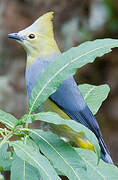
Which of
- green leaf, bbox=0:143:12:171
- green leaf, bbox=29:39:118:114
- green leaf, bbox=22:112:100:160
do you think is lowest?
green leaf, bbox=0:143:12:171

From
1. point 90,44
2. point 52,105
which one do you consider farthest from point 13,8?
point 90,44

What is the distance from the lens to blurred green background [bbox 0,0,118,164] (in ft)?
Answer: 27.5

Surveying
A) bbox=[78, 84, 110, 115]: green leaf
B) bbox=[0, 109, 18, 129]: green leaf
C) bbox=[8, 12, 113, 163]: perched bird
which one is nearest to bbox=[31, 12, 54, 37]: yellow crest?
bbox=[8, 12, 113, 163]: perched bird

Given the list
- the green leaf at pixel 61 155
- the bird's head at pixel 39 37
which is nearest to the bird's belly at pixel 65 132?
the bird's head at pixel 39 37

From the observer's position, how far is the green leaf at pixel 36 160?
231 centimetres

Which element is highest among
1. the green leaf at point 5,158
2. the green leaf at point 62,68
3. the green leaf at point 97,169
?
the green leaf at point 62,68

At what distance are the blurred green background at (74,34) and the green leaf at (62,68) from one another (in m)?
5.13

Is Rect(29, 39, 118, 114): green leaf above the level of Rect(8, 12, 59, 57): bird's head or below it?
below

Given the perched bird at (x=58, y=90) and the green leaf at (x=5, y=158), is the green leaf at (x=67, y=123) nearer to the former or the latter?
the green leaf at (x=5, y=158)

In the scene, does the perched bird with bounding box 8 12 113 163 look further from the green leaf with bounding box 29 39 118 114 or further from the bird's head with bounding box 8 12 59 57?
the green leaf with bounding box 29 39 118 114

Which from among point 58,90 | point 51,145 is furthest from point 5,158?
point 58,90

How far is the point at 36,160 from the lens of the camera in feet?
7.74

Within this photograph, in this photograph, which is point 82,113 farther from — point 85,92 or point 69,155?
point 69,155

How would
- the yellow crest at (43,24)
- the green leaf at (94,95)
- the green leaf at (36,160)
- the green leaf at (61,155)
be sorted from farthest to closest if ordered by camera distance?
1. the yellow crest at (43,24)
2. the green leaf at (94,95)
3. the green leaf at (61,155)
4. the green leaf at (36,160)
